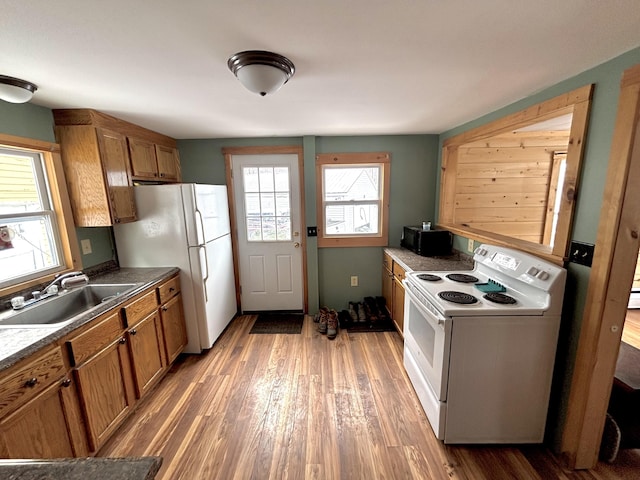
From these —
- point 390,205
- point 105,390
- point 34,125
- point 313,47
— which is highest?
point 313,47

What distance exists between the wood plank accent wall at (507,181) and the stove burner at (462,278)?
1128mm

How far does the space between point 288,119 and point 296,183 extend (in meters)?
0.92

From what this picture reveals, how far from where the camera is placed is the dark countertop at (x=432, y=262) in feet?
7.66

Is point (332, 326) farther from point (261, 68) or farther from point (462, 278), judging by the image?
point (261, 68)

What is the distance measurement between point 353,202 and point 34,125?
2748 millimetres

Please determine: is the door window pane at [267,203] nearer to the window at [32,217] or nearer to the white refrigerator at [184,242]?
the white refrigerator at [184,242]

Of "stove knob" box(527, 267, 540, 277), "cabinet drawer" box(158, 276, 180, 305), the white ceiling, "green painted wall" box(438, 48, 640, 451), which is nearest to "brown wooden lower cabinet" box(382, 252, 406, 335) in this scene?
"stove knob" box(527, 267, 540, 277)

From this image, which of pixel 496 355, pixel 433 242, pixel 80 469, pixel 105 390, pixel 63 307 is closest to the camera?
pixel 80 469

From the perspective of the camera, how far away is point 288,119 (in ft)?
7.50

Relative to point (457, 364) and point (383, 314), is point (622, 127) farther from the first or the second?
point (383, 314)

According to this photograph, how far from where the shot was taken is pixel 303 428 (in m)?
1.76

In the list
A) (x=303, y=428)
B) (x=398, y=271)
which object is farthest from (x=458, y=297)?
(x=303, y=428)

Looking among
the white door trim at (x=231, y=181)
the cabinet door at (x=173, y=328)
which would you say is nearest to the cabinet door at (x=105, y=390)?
the cabinet door at (x=173, y=328)

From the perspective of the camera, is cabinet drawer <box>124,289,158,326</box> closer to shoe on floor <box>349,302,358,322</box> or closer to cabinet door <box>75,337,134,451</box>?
cabinet door <box>75,337,134,451</box>
